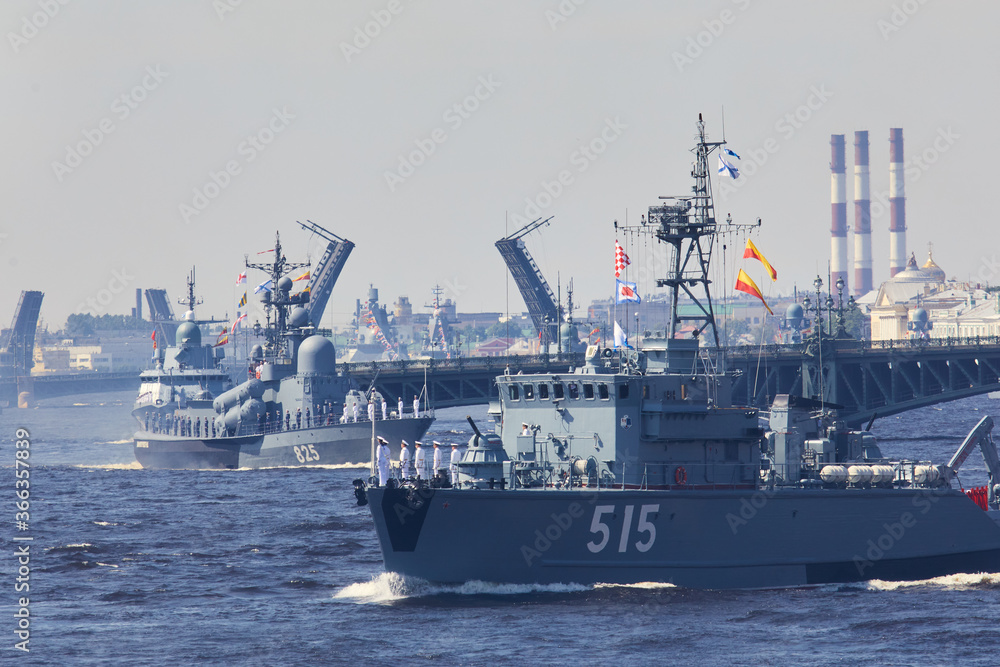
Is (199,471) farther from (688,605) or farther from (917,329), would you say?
(917,329)

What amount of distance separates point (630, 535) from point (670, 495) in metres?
1.27

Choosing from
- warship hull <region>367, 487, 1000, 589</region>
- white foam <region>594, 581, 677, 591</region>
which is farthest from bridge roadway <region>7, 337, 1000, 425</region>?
white foam <region>594, 581, 677, 591</region>

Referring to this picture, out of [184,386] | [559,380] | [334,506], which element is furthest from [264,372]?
[559,380]

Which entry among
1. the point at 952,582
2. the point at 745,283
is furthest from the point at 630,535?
the point at 745,283

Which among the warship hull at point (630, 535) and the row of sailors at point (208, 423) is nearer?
the warship hull at point (630, 535)

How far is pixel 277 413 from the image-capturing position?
74.6 metres

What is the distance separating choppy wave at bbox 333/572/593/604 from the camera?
30938 mm

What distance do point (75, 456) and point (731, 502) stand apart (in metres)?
64.4

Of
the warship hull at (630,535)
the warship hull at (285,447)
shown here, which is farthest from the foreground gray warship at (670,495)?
the warship hull at (285,447)

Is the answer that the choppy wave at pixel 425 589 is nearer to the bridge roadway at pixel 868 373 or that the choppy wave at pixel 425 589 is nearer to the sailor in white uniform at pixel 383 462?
the sailor in white uniform at pixel 383 462

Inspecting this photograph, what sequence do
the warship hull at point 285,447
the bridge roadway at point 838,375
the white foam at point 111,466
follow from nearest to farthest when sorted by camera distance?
the warship hull at point 285,447
the bridge roadway at point 838,375
the white foam at point 111,466

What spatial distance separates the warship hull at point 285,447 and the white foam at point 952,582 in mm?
34681

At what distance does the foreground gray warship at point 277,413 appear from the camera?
2699 inches

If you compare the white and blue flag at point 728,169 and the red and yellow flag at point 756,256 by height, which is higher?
the white and blue flag at point 728,169
